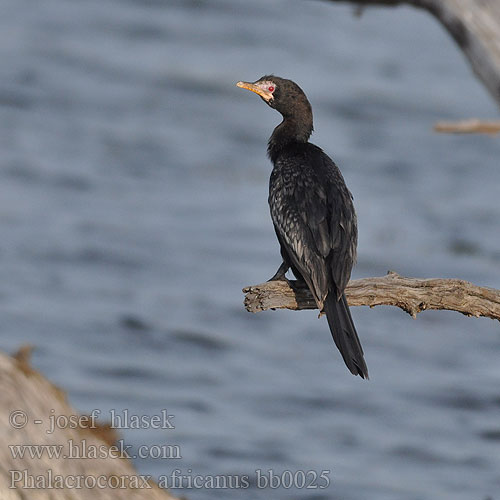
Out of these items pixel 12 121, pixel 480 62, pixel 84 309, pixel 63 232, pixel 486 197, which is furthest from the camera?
pixel 12 121

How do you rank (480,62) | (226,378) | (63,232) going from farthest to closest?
(63,232), (226,378), (480,62)

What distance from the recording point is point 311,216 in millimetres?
5695

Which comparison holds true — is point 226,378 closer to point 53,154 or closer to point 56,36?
point 53,154

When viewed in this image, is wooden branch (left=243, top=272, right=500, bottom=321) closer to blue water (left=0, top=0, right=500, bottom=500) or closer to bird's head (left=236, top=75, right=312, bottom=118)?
bird's head (left=236, top=75, right=312, bottom=118)

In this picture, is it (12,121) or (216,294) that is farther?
(12,121)

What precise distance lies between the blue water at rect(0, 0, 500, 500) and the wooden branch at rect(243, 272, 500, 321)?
3.78 meters

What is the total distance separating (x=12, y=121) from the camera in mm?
15531

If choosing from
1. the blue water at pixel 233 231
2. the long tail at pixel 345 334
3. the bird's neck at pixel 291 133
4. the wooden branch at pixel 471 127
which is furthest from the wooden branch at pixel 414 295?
the blue water at pixel 233 231

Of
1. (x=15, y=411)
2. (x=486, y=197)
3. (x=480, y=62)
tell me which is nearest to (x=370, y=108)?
(x=486, y=197)

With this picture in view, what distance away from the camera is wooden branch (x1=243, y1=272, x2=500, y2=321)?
5121 millimetres

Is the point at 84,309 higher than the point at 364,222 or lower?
lower

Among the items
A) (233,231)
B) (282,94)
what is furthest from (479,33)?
(233,231)

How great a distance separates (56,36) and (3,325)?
779 cm

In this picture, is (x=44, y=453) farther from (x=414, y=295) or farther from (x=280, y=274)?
(x=414, y=295)
